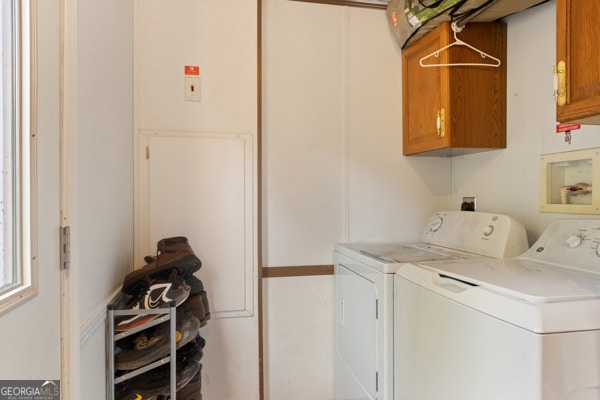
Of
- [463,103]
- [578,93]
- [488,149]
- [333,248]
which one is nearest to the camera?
[578,93]

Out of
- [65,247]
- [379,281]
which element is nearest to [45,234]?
[65,247]

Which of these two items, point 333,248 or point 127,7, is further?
point 333,248

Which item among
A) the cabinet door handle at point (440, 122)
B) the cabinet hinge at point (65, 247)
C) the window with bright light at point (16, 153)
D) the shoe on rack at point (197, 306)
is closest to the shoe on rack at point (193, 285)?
the shoe on rack at point (197, 306)

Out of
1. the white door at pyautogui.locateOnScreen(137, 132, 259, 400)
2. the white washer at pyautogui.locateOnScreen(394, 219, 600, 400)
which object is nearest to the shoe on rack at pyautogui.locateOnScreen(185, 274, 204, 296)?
the white door at pyautogui.locateOnScreen(137, 132, 259, 400)

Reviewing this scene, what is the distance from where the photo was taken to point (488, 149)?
72.1 inches

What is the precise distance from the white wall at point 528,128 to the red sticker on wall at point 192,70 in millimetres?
1726

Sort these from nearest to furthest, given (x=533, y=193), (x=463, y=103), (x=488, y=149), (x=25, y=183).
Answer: (x=25, y=183)
(x=533, y=193)
(x=463, y=103)
(x=488, y=149)

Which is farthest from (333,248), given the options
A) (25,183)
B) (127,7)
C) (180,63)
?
(127,7)

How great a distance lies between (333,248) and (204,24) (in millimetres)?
1542

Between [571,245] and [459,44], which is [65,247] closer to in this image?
[571,245]

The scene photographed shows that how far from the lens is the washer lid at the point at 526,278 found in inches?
33.6

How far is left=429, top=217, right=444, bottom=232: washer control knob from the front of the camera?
1996 millimetres

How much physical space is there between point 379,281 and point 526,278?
22.3 inches

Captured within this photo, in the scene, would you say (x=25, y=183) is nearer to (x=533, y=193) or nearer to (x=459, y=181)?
(x=533, y=193)
